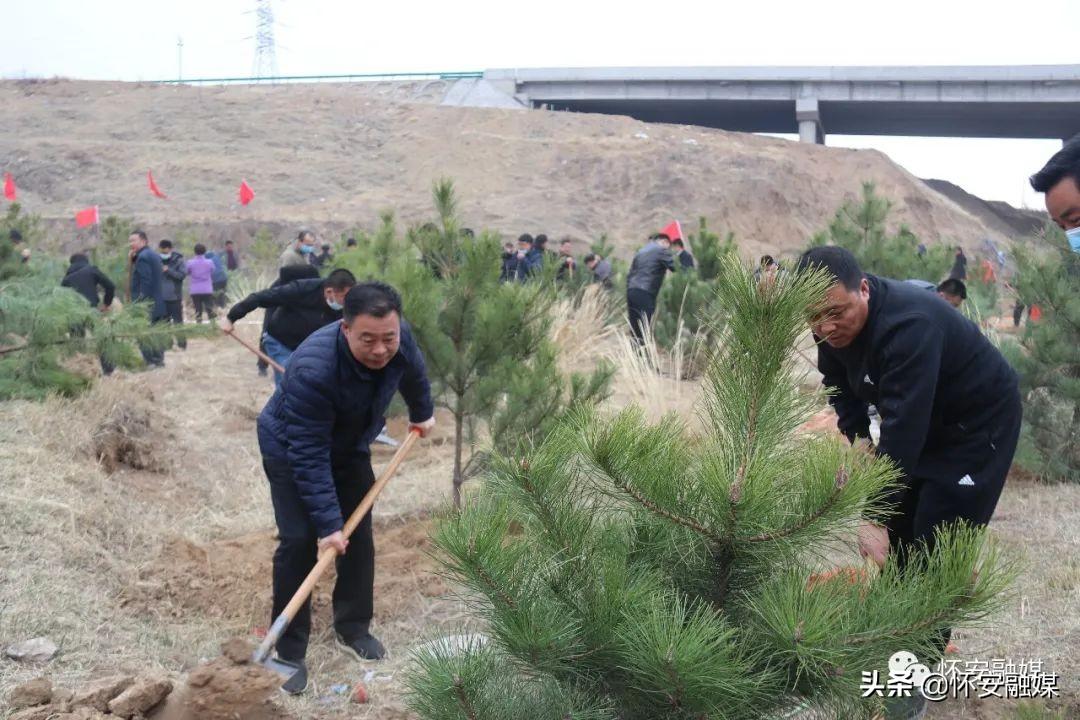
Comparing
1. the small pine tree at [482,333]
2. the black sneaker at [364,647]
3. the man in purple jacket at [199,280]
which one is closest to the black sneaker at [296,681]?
the black sneaker at [364,647]

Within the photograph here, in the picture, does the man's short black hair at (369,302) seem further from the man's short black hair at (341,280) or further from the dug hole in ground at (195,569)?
the man's short black hair at (341,280)

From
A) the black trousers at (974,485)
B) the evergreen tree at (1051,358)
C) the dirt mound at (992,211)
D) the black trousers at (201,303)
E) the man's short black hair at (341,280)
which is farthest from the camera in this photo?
the dirt mound at (992,211)

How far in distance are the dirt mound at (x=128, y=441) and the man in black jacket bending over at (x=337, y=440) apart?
3077mm

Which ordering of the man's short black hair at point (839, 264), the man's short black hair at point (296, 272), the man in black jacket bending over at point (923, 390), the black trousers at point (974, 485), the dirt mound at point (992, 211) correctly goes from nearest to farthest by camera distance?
the man's short black hair at point (839, 264)
the man in black jacket bending over at point (923, 390)
the black trousers at point (974, 485)
the man's short black hair at point (296, 272)
the dirt mound at point (992, 211)

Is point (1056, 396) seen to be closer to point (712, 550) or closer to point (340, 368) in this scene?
point (340, 368)

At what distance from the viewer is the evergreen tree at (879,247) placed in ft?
29.6

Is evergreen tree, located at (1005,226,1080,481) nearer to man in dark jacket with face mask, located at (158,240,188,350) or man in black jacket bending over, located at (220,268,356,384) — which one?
man in black jacket bending over, located at (220,268,356,384)

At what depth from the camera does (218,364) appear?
1138cm

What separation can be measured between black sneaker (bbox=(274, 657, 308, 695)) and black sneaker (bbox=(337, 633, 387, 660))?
1.00 ft

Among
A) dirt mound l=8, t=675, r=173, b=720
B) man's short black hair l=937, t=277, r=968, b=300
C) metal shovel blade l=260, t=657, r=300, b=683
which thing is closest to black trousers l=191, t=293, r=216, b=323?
man's short black hair l=937, t=277, r=968, b=300

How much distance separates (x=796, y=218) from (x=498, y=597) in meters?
32.3

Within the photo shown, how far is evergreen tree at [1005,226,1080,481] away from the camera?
5.95 meters

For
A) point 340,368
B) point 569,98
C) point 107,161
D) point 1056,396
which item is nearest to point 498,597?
point 340,368

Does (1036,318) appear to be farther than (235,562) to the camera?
Yes
